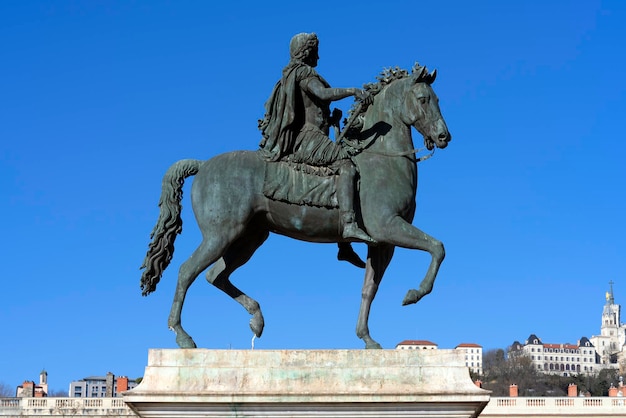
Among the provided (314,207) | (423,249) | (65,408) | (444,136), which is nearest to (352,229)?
(314,207)

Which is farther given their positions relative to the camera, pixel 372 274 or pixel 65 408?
pixel 65 408

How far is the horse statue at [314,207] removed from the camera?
13938 millimetres

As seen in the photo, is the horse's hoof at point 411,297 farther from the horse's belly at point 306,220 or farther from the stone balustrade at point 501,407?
the stone balustrade at point 501,407

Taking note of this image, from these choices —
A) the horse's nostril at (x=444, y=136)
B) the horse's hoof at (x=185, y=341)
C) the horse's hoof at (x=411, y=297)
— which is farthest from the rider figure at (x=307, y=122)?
the horse's hoof at (x=185, y=341)

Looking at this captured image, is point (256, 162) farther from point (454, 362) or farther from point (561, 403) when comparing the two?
point (561, 403)

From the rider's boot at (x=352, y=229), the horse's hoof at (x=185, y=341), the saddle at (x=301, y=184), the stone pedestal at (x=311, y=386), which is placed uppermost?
the saddle at (x=301, y=184)

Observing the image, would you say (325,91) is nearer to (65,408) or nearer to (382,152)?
(382,152)

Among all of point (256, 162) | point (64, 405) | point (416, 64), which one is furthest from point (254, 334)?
point (64, 405)

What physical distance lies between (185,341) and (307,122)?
2.89m

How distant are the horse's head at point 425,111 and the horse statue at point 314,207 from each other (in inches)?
0.4

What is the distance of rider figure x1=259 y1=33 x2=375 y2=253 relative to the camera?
13891mm

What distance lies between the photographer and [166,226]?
14430 millimetres

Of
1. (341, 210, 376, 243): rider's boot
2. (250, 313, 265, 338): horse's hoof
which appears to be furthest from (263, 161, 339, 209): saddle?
(250, 313, 265, 338): horse's hoof

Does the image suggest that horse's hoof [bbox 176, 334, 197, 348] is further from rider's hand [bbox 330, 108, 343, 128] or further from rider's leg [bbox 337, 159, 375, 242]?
rider's hand [bbox 330, 108, 343, 128]
